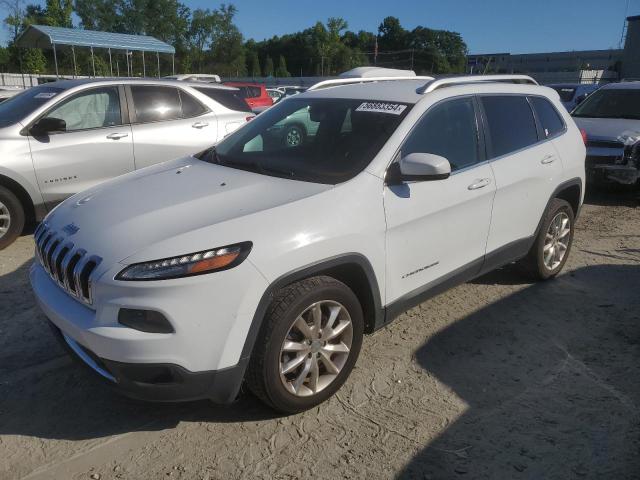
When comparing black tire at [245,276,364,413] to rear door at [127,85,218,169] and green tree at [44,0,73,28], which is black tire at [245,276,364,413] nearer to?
rear door at [127,85,218,169]

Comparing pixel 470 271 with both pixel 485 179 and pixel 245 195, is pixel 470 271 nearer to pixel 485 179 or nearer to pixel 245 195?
pixel 485 179

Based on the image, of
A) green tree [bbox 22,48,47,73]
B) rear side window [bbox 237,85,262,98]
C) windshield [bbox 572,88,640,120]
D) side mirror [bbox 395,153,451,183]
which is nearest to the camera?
side mirror [bbox 395,153,451,183]

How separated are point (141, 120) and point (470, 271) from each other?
173 inches

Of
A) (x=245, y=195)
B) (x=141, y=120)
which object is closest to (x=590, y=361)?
(x=245, y=195)

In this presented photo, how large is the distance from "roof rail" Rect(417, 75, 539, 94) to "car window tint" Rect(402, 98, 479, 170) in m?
0.13

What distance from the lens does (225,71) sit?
3150 inches

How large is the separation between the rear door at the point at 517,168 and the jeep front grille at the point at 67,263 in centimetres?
267

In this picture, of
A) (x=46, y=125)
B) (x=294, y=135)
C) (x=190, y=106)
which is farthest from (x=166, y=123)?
(x=294, y=135)

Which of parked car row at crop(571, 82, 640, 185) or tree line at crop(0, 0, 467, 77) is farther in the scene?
tree line at crop(0, 0, 467, 77)

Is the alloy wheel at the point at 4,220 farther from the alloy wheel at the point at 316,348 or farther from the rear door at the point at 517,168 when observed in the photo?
Result: the rear door at the point at 517,168

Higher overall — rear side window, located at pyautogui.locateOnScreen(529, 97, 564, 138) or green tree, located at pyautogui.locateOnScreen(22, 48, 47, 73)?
green tree, located at pyautogui.locateOnScreen(22, 48, 47, 73)

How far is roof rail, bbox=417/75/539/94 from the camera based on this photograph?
3588mm

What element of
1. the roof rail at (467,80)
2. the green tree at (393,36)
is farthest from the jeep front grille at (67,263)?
the green tree at (393,36)

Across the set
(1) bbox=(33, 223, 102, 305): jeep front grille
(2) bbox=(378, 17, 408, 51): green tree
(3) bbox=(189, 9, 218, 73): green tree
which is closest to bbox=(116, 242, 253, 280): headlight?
(1) bbox=(33, 223, 102, 305): jeep front grille
